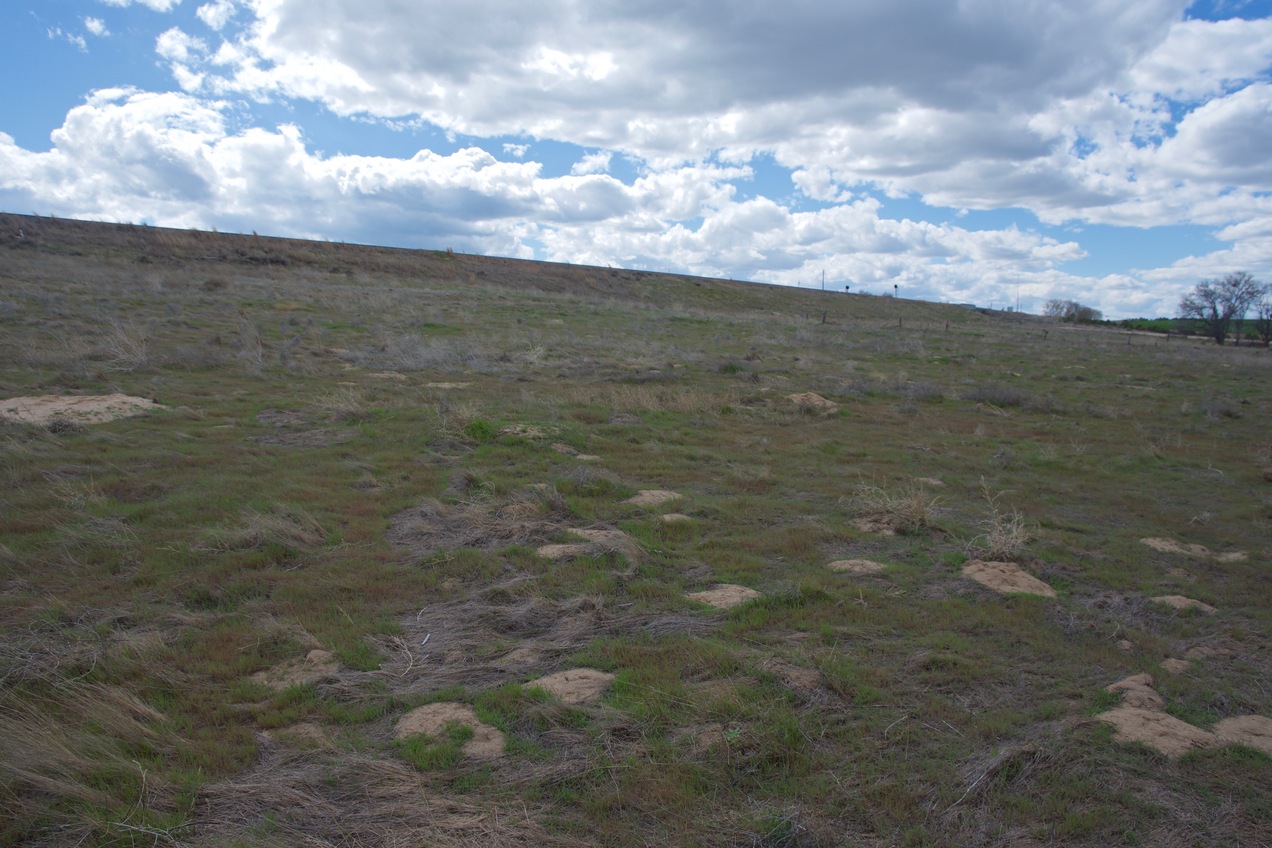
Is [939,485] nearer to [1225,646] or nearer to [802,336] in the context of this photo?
[1225,646]

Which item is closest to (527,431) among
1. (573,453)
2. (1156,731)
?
(573,453)

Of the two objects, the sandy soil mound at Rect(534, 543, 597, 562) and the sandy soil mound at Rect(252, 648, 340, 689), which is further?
the sandy soil mound at Rect(534, 543, 597, 562)

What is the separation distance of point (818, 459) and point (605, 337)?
14.3 meters

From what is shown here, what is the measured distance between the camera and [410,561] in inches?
247

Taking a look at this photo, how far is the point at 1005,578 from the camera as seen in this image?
636cm

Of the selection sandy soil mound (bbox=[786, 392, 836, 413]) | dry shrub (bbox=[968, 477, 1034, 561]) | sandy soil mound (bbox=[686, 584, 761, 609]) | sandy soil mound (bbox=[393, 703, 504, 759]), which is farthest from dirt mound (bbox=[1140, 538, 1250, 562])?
sandy soil mound (bbox=[393, 703, 504, 759])

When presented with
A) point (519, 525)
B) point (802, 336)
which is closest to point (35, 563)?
point (519, 525)

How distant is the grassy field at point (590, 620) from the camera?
11.2ft

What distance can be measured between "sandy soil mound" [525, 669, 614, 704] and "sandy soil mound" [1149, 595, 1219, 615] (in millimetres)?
4905

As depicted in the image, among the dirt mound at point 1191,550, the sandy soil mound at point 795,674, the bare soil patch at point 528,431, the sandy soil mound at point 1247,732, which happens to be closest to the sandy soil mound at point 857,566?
the sandy soil mound at point 795,674

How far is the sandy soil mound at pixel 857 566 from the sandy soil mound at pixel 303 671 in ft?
13.8

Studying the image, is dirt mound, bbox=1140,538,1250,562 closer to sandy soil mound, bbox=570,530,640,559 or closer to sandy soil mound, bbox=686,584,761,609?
sandy soil mound, bbox=686,584,761,609

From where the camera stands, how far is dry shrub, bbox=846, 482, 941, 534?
7.68 m

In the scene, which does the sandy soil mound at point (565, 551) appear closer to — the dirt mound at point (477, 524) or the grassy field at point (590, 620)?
the grassy field at point (590, 620)
